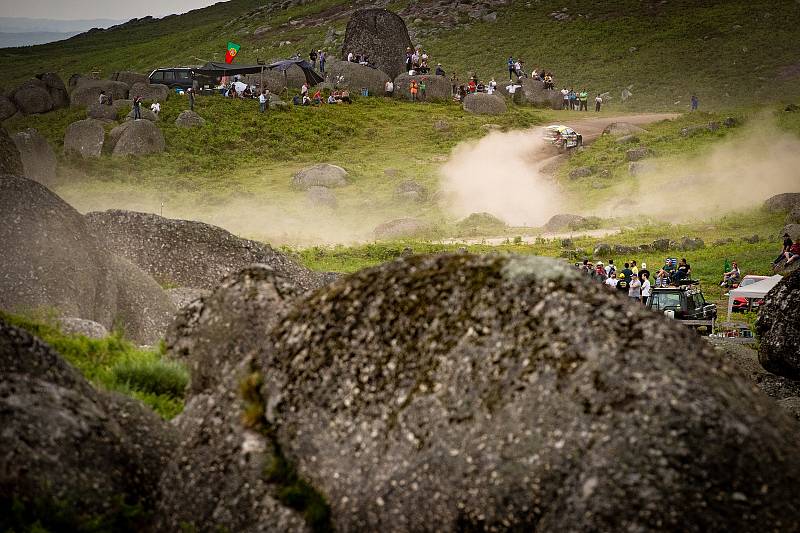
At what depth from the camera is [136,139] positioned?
68.1 metres

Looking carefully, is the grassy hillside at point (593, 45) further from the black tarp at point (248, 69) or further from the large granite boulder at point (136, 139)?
the large granite boulder at point (136, 139)

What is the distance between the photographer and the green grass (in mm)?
12164

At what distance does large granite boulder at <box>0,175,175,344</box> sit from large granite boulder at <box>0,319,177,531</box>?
8852 millimetres

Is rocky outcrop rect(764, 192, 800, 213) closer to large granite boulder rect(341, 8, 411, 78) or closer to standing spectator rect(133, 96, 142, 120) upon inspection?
standing spectator rect(133, 96, 142, 120)

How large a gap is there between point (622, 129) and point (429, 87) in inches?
717

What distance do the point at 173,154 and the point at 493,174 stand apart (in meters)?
20.9

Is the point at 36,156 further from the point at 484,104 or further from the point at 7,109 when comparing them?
the point at 484,104

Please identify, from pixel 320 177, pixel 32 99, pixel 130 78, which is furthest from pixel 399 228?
pixel 130 78

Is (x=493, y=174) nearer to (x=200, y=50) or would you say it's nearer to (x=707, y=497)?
(x=707, y=497)

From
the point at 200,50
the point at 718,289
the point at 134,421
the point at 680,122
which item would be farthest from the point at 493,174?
the point at 200,50

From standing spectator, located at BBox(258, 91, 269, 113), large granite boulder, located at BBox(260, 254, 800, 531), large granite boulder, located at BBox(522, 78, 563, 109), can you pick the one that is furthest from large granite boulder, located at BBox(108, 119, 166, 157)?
large granite boulder, located at BBox(260, 254, 800, 531)

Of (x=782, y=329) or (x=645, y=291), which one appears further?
(x=645, y=291)

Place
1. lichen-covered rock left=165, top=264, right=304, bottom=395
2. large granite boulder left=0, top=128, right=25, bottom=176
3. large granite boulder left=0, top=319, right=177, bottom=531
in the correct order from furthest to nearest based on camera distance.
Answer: large granite boulder left=0, top=128, right=25, bottom=176 → lichen-covered rock left=165, top=264, right=304, bottom=395 → large granite boulder left=0, top=319, right=177, bottom=531

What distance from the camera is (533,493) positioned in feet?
26.2
